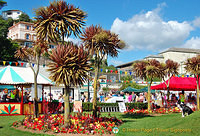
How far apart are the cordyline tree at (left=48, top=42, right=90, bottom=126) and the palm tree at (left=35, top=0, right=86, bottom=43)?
126 centimetres

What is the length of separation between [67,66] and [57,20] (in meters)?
2.62

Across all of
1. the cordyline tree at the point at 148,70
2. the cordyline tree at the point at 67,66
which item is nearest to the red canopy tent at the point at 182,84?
the cordyline tree at the point at 148,70

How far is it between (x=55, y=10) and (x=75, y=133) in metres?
6.01

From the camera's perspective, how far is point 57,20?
36.8 ft

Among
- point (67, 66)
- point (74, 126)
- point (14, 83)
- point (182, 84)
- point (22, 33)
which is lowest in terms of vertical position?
point (74, 126)

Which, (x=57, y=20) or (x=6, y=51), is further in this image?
(x=6, y=51)

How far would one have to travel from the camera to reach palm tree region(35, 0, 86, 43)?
436 inches

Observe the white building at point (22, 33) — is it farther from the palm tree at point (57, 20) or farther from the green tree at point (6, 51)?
the palm tree at point (57, 20)

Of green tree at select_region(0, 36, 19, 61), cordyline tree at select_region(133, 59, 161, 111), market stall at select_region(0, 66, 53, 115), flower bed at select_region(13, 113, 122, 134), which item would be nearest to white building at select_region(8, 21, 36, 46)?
green tree at select_region(0, 36, 19, 61)

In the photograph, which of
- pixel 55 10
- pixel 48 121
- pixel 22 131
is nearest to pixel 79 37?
pixel 55 10

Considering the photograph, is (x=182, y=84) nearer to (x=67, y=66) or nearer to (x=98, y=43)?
(x=98, y=43)

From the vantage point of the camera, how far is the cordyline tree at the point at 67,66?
33.0ft

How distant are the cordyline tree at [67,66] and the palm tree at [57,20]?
4.14 ft

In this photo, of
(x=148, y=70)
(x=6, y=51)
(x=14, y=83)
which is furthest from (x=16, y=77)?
(x=6, y=51)
